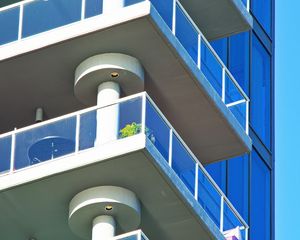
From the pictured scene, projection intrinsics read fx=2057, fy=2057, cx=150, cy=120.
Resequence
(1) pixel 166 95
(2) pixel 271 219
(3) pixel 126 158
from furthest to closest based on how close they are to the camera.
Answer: (2) pixel 271 219
(1) pixel 166 95
(3) pixel 126 158

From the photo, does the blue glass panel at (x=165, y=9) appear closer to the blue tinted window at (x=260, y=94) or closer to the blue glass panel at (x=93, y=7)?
the blue glass panel at (x=93, y=7)

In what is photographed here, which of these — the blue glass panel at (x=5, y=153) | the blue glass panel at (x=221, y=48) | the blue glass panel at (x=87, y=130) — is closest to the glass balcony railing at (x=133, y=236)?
the blue glass panel at (x=87, y=130)

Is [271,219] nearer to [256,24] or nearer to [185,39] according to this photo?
[256,24]

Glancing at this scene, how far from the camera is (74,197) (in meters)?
31.6

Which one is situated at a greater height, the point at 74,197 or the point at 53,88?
the point at 53,88

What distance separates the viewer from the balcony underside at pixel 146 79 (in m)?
32.4

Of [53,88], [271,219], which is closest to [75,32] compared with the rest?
[53,88]

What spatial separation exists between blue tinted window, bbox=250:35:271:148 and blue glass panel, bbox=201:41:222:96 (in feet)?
28.4

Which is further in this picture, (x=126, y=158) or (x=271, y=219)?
(x=271, y=219)

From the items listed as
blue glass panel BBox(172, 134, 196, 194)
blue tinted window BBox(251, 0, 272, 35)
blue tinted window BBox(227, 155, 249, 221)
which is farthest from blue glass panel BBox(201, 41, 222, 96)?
blue tinted window BBox(251, 0, 272, 35)

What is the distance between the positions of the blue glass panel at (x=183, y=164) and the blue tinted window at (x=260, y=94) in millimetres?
11100

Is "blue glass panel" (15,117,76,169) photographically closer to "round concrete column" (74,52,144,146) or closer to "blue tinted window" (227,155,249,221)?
"round concrete column" (74,52,144,146)

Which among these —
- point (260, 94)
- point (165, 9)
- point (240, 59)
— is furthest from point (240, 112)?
point (260, 94)

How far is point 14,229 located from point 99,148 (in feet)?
7.88
